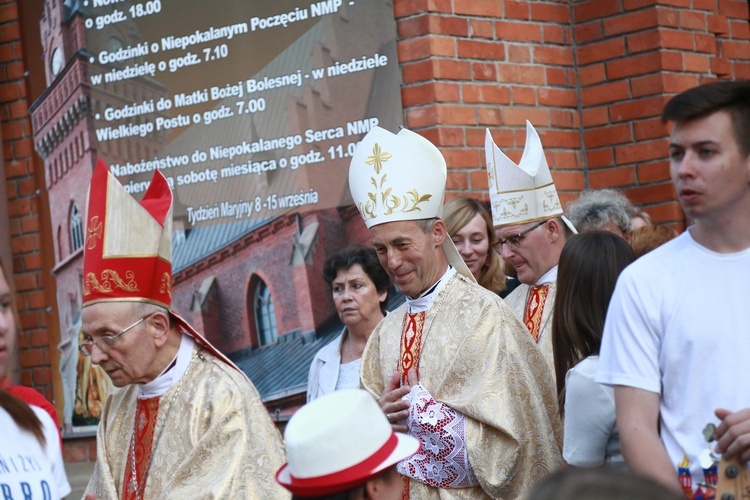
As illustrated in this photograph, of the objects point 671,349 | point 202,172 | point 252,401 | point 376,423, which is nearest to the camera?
point 376,423

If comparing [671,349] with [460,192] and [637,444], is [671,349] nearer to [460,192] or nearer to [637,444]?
[637,444]

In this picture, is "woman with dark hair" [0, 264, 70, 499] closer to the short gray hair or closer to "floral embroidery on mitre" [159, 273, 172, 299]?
"floral embroidery on mitre" [159, 273, 172, 299]

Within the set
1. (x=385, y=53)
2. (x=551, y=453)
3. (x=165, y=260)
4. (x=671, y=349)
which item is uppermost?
(x=385, y=53)

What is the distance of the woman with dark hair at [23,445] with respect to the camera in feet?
9.71

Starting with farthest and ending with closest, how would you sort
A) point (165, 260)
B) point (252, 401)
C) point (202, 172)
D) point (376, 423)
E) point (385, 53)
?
point (202, 172), point (385, 53), point (165, 260), point (252, 401), point (376, 423)

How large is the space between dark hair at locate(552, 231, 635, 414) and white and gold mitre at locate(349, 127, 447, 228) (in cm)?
98

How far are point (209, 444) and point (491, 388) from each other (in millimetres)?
1012

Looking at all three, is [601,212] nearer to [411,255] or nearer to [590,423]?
[411,255]

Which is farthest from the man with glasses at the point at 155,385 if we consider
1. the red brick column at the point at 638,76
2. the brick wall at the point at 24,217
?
the red brick column at the point at 638,76

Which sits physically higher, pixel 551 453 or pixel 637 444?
pixel 637 444

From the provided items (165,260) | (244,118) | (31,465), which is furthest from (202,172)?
(31,465)

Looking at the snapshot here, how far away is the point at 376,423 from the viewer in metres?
2.79

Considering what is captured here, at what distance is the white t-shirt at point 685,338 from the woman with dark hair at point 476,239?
8.95 ft

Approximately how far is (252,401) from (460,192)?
2.52 m
